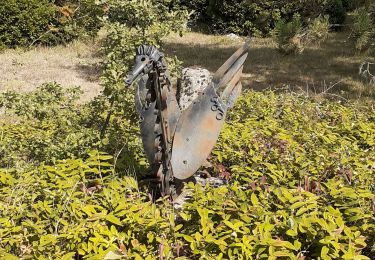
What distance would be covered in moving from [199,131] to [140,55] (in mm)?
655

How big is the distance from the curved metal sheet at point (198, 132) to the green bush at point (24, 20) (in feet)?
26.8

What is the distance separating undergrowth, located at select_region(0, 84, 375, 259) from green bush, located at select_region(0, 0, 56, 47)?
23.5 ft

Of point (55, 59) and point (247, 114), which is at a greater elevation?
point (247, 114)

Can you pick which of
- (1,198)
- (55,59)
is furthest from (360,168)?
(55,59)

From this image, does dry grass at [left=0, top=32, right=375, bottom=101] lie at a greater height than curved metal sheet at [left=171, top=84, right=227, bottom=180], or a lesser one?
lesser

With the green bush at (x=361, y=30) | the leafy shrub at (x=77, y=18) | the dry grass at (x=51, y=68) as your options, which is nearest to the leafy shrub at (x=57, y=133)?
the dry grass at (x=51, y=68)

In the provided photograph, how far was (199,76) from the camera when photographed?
5453mm

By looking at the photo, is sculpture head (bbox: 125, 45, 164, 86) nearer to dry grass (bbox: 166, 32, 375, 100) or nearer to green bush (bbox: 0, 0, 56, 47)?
dry grass (bbox: 166, 32, 375, 100)

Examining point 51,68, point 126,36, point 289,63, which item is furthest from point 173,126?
point 289,63

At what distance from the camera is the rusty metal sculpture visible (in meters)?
2.81

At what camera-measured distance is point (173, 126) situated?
307 centimetres

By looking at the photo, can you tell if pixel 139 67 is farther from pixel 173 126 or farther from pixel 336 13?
pixel 336 13

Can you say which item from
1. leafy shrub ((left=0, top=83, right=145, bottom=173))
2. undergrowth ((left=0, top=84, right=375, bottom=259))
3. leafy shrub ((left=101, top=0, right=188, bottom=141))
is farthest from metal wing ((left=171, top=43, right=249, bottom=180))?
leafy shrub ((left=101, top=0, right=188, bottom=141))

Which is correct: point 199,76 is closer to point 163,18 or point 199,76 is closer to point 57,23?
point 163,18
